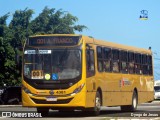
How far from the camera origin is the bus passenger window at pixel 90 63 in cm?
2148

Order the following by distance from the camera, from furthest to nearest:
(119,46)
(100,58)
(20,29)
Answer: (20,29) < (119,46) < (100,58)

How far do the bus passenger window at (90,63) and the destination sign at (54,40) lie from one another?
74cm

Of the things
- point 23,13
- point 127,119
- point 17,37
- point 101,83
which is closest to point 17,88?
point 17,37

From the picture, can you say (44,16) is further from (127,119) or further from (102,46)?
(127,119)

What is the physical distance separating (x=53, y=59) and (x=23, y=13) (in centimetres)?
3878

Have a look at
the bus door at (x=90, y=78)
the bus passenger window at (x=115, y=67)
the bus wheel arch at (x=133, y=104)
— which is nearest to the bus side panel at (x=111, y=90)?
the bus passenger window at (x=115, y=67)

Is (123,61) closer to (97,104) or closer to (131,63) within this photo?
(131,63)

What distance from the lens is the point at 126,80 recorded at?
2606 cm

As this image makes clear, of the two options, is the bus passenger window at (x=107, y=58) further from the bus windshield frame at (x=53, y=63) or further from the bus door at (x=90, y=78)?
the bus windshield frame at (x=53, y=63)

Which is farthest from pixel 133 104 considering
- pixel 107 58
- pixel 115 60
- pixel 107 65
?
pixel 107 58

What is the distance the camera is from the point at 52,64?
21.2m

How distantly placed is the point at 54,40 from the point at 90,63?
172 cm

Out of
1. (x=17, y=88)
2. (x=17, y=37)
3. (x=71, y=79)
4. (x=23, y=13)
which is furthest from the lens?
(x=23, y=13)

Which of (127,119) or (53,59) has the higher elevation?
(53,59)
